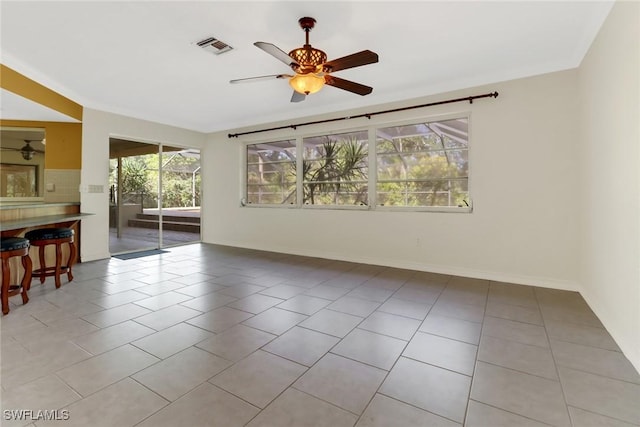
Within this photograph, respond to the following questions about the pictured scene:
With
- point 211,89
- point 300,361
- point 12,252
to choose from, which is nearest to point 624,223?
point 300,361

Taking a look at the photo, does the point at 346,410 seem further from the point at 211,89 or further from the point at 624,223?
the point at 211,89

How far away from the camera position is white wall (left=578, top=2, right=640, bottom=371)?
2.03 meters

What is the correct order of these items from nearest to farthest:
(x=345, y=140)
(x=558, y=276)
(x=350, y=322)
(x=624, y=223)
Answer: (x=624, y=223) → (x=350, y=322) → (x=558, y=276) → (x=345, y=140)

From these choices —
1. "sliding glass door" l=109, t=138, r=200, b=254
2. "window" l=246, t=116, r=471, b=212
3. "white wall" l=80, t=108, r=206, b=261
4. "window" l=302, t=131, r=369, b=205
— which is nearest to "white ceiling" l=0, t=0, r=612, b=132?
"white wall" l=80, t=108, r=206, b=261

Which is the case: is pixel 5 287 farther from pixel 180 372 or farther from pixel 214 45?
pixel 214 45

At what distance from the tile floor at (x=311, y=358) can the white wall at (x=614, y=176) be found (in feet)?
0.85

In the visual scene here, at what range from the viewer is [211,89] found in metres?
4.34

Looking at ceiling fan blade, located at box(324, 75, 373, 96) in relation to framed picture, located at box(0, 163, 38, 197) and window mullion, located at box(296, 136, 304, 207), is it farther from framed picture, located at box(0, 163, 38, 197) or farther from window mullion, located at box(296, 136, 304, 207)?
framed picture, located at box(0, 163, 38, 197)

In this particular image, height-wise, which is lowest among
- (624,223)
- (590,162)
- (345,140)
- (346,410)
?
(346,410)

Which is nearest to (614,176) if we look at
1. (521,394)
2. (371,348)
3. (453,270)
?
(521,394)

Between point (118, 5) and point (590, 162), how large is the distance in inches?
183

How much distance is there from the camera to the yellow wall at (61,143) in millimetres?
4832

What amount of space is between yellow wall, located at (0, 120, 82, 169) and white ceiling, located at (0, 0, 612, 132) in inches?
26.5

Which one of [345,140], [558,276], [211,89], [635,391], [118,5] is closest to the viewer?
[635,391]
